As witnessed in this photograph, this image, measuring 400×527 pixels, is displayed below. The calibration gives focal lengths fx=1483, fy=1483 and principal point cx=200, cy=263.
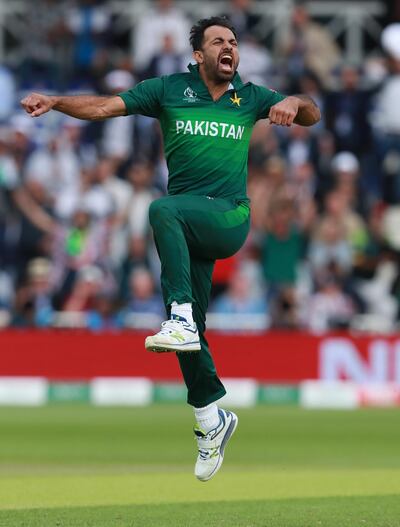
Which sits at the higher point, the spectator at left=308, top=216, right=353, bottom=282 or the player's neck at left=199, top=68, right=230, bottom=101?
the player's neck at left=199, top=68, right=230, bottom=101

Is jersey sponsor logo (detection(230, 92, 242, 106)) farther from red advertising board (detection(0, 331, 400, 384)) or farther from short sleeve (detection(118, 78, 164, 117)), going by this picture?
red advertising board (detection(0, 331, 400, 384))

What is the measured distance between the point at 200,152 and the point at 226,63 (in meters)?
0.46

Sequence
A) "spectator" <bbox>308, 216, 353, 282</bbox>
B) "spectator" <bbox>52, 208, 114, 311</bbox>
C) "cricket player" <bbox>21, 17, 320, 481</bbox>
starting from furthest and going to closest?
"spectator" <bbox>308, 216, 353, 282</bbox>, "spectator" <bbox>52, 208, 114, 311</bbox>, "cricket player" <bbox>21, 17, 320, 481</bbox>

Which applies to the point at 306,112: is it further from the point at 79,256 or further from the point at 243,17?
the point at 243,17

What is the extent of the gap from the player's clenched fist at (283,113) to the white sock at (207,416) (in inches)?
65.0

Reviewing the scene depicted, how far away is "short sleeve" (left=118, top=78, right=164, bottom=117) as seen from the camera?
24.1ft

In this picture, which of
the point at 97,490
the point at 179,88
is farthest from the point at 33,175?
the point at 179,88

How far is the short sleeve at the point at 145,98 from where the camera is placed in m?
7.35

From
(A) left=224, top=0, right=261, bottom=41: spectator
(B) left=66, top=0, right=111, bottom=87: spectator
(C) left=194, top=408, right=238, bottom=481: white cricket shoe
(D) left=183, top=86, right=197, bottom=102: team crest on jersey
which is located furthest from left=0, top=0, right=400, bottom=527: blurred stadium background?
(D) left=183, top=86, right=197, bottom=102: team crest on jersey

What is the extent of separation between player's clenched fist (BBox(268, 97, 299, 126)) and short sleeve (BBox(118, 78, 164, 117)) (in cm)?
62

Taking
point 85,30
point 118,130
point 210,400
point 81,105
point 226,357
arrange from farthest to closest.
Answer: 1. point 85,30
2. point 118,130
3. point 226,357
4. point 210,400
5. point 81,105

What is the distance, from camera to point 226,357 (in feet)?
51.3

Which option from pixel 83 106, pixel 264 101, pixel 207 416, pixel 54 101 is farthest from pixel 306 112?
pixel 207 416

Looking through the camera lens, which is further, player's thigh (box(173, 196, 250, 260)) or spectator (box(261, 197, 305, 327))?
spectator (box(261, 197, 305, 327))
